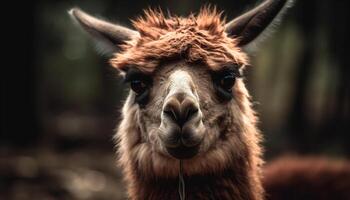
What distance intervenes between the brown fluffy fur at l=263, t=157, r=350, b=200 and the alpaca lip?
201 cm

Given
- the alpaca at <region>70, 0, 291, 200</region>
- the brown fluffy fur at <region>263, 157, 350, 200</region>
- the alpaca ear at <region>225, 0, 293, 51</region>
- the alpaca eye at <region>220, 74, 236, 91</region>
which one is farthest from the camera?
the brown fluffy fur at <region>263, 157, 350, 200</region>

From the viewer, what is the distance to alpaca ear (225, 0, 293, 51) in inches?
199

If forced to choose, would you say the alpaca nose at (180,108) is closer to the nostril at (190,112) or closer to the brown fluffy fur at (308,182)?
the nostril at (190,112)

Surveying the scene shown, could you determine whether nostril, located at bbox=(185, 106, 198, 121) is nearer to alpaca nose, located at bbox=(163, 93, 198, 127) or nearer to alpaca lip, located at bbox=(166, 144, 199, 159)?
alpaca nose, located at bbox=(163, 93, 198, 127)

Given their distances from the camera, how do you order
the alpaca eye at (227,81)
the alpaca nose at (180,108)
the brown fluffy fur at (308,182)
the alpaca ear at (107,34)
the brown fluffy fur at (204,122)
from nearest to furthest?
the alpaca nose at (180,108) < the brown fluffy fur at (204,122) < the alpaca eye at (227,81) < the alpaca ear at (107,34) < the brown fluffy fur at (308,182)

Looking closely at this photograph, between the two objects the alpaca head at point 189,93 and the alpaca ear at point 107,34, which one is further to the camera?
the alpaca ear at point 107,34

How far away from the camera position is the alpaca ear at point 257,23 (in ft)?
16.6

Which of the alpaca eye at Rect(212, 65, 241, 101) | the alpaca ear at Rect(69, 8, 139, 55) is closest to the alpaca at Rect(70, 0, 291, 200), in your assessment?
the alpaca eye at Rect(212, 65, 241, 101)

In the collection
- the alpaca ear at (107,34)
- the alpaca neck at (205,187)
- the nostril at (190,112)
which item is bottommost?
the alpaca neck at (205,187)

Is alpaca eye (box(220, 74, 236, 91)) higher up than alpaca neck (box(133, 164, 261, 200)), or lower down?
higher up

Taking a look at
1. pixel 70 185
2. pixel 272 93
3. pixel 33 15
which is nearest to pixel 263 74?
pixel 272 93

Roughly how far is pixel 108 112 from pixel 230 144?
26.2m

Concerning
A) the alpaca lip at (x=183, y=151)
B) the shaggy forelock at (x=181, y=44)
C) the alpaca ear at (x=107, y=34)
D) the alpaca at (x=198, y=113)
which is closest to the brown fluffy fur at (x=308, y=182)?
the alpaca at (x=198, y=113)

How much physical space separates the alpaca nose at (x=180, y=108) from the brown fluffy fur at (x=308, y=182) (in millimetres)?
2304
